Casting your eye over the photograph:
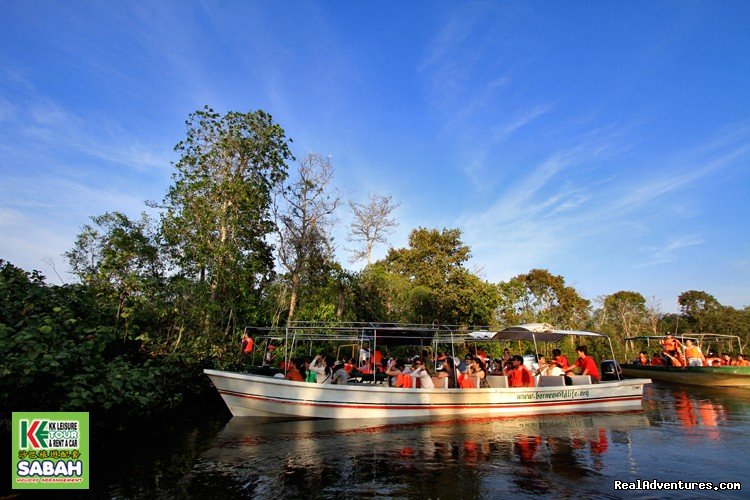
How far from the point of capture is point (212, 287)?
1568cm

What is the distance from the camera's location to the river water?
6621 mm

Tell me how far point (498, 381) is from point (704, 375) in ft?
42.7

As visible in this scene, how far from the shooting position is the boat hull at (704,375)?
60.5 ft

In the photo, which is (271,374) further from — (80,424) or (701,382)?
(701,382)

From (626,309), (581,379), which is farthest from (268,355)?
(626,309)

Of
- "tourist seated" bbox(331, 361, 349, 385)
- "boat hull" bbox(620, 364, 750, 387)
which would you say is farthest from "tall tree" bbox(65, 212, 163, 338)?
"boat hull" bbox(620, 364, 750, 387)

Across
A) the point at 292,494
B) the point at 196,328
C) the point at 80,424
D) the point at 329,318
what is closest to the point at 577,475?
the point at 292,494

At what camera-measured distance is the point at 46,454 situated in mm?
6270

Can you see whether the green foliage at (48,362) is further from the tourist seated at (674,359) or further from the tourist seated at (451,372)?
the tourist seated at (674,359)

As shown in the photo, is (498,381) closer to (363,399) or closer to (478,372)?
(478,372)

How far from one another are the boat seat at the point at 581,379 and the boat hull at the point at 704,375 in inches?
392

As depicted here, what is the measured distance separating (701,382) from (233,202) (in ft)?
73.4

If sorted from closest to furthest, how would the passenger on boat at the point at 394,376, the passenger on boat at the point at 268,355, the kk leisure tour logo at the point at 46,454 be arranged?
1. the kk leisure tour logo at the point at 46,454
2. the passenger on boat at the point at 394,376
3. the passenger on boat at the point at 268,355

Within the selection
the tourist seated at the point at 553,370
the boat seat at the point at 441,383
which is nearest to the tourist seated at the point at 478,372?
the boat seat at the point at 441,383
